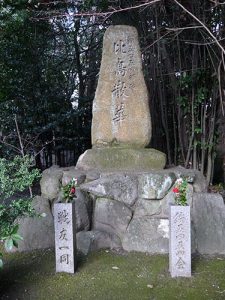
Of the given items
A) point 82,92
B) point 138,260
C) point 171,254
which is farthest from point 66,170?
point 82,92

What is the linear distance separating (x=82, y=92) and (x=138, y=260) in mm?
4716

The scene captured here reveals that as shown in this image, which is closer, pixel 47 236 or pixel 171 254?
pixel 171 254

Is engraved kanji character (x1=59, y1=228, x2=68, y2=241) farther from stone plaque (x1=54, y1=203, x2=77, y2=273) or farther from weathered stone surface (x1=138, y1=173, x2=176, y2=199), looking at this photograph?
weathered stone surface (x1=138, y1=173, x2=176, y2=199)

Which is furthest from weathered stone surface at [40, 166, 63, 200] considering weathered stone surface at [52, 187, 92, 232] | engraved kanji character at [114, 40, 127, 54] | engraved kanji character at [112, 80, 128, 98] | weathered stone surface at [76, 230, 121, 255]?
engraved kanji character at [114, 40, 127, 54]

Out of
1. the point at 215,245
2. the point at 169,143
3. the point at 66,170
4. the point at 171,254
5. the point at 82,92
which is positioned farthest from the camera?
the point at 82,92

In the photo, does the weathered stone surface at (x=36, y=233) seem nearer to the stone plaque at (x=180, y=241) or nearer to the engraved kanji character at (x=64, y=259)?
the engraved kanji character at (x=64, y=259)

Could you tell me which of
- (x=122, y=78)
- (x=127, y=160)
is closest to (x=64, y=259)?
(x=127, y=160)

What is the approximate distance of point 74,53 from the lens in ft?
25.7

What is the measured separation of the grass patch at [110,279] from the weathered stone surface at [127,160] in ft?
3.12

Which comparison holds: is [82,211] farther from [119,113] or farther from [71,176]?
[119,113]

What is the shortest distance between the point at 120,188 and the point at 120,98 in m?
1.10

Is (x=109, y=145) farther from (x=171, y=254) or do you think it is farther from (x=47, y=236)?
(x=171, y=254)

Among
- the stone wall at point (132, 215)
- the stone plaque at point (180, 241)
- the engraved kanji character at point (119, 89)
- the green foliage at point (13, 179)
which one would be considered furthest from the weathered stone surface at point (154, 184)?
the green foliage at point (13, 179)

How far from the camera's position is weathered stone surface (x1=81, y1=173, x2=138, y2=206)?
3561mm
